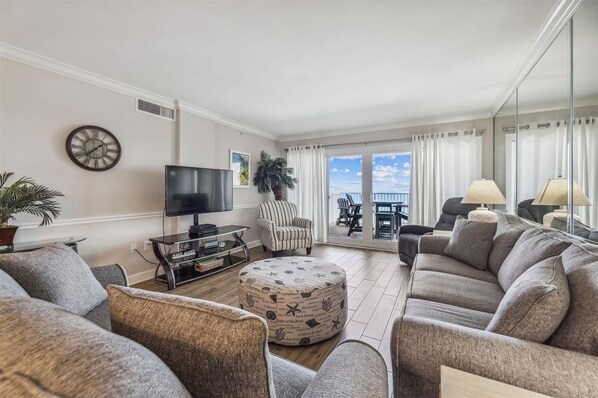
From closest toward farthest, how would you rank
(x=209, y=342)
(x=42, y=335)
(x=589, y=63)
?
(x=42, y=335)
(x=209, y=342)
(x=589, y=63)

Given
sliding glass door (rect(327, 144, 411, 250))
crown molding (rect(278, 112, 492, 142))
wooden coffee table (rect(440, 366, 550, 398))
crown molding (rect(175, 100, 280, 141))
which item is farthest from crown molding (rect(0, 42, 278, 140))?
wooden coffee table (rect(440, 366, 550, 398))

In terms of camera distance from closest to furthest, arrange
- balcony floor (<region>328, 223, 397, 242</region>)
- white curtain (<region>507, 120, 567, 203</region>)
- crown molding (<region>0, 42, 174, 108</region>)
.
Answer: white curtain (<region>507, 120, 567, 203</region>) < crown molding (<region>0, 42, 174, 108</region>) < balcony floor (<region>328, 223, 397, 242</region>)

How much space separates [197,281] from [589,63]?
382 centimetres

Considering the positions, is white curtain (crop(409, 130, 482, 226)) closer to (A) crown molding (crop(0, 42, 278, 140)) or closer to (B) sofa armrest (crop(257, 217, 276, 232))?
(B) sofa armrest (crop(257, 217, 276, 232))

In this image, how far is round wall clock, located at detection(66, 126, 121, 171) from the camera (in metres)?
2.53

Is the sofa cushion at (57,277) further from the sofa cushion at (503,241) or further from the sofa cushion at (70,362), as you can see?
the sofa cushion at (503,241)

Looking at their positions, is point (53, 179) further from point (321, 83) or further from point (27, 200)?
point (321, 83)

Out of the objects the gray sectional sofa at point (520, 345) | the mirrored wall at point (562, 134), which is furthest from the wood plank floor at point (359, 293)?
the mirrored wall at point (562, 134)

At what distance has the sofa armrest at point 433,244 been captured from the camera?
2453mm

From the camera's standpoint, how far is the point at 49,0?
1.60m

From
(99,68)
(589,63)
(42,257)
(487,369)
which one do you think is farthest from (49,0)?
(589,63)

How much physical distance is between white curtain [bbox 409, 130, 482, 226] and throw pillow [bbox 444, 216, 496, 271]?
1.87 metres

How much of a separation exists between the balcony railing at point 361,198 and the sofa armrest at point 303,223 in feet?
3.30

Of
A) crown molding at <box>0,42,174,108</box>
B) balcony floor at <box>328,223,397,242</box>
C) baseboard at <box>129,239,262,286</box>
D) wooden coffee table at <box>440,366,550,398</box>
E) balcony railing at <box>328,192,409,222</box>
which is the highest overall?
crown molding at <box>0,42,174,108</box>
